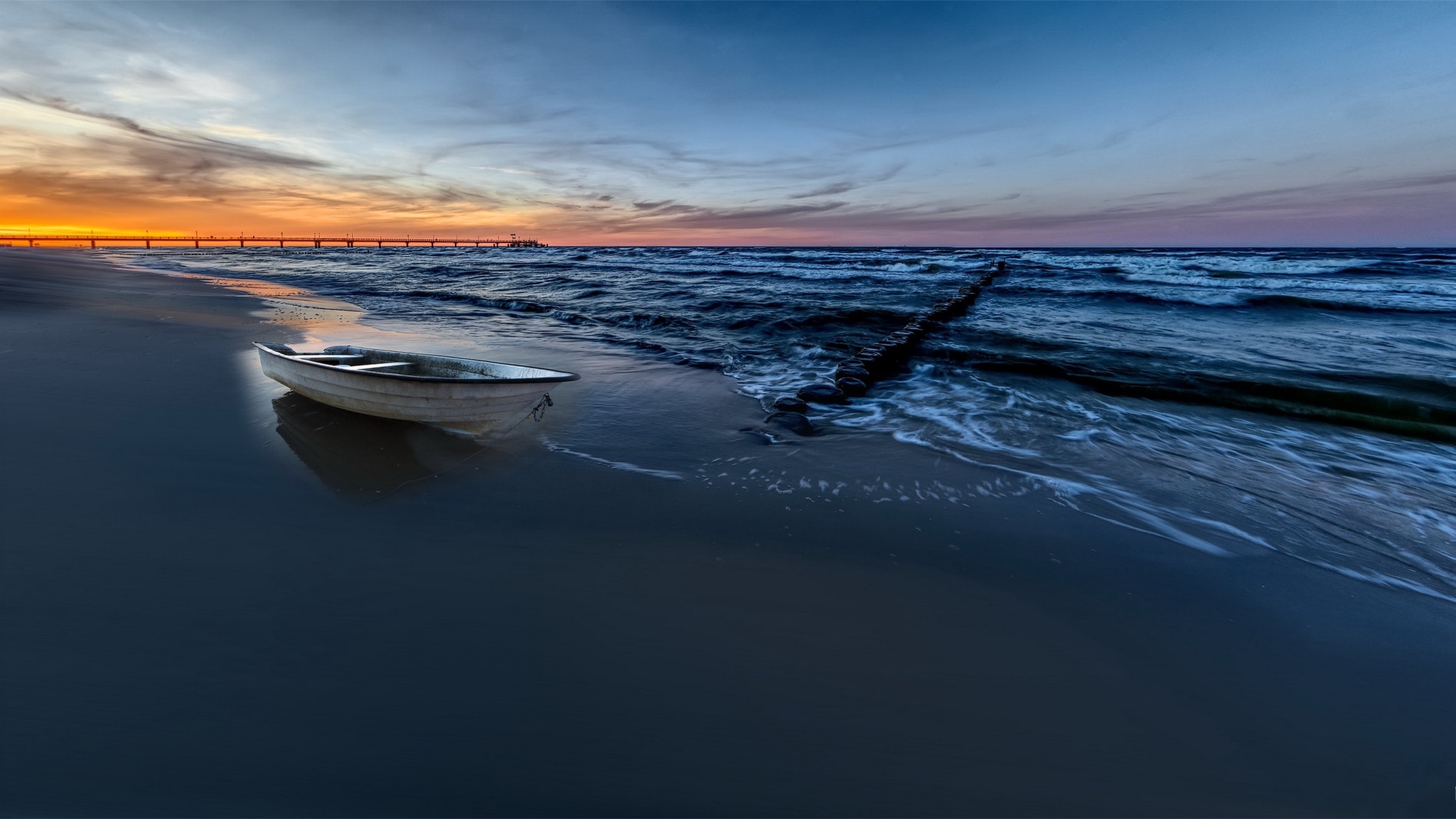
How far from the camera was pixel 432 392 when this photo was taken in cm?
630

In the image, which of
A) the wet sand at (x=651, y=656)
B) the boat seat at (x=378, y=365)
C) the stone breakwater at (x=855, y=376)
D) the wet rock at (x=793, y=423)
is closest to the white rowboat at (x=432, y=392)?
the boat seat at (x=378, y=365)

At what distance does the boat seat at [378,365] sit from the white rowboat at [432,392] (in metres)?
0.02

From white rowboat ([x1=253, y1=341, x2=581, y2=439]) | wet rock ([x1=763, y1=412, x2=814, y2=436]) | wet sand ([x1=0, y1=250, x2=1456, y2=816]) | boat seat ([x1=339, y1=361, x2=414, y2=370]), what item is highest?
boat seat ([x1=339, y1=361, x2=414, y2=370])

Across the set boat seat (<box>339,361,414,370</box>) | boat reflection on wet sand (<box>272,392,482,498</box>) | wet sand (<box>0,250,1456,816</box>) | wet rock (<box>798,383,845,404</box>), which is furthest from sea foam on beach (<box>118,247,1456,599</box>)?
boat seat (<box>339,361,414,370</box>)

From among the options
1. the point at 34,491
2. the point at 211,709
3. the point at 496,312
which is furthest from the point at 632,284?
the point at 211,709

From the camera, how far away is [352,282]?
30734mm

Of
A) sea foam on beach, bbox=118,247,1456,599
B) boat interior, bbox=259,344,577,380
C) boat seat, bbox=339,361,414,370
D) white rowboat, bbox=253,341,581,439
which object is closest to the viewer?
sea foam on beach, bbox=118,247,1456,599

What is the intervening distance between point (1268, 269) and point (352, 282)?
224 ft

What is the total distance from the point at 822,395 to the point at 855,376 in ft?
5.02

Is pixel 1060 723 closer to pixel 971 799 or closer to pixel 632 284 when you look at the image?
pixel 971 799

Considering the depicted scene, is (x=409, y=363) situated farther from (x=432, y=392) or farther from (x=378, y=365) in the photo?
(x=432, y=392)

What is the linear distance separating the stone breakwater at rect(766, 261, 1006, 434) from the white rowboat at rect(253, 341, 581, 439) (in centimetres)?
339

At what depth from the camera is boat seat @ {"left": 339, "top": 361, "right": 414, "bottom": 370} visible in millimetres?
6734

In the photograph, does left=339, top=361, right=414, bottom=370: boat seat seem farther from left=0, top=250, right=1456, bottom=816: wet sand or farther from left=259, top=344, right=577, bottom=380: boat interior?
left=0, top=250, right=1456, bottom=816: wet sand
